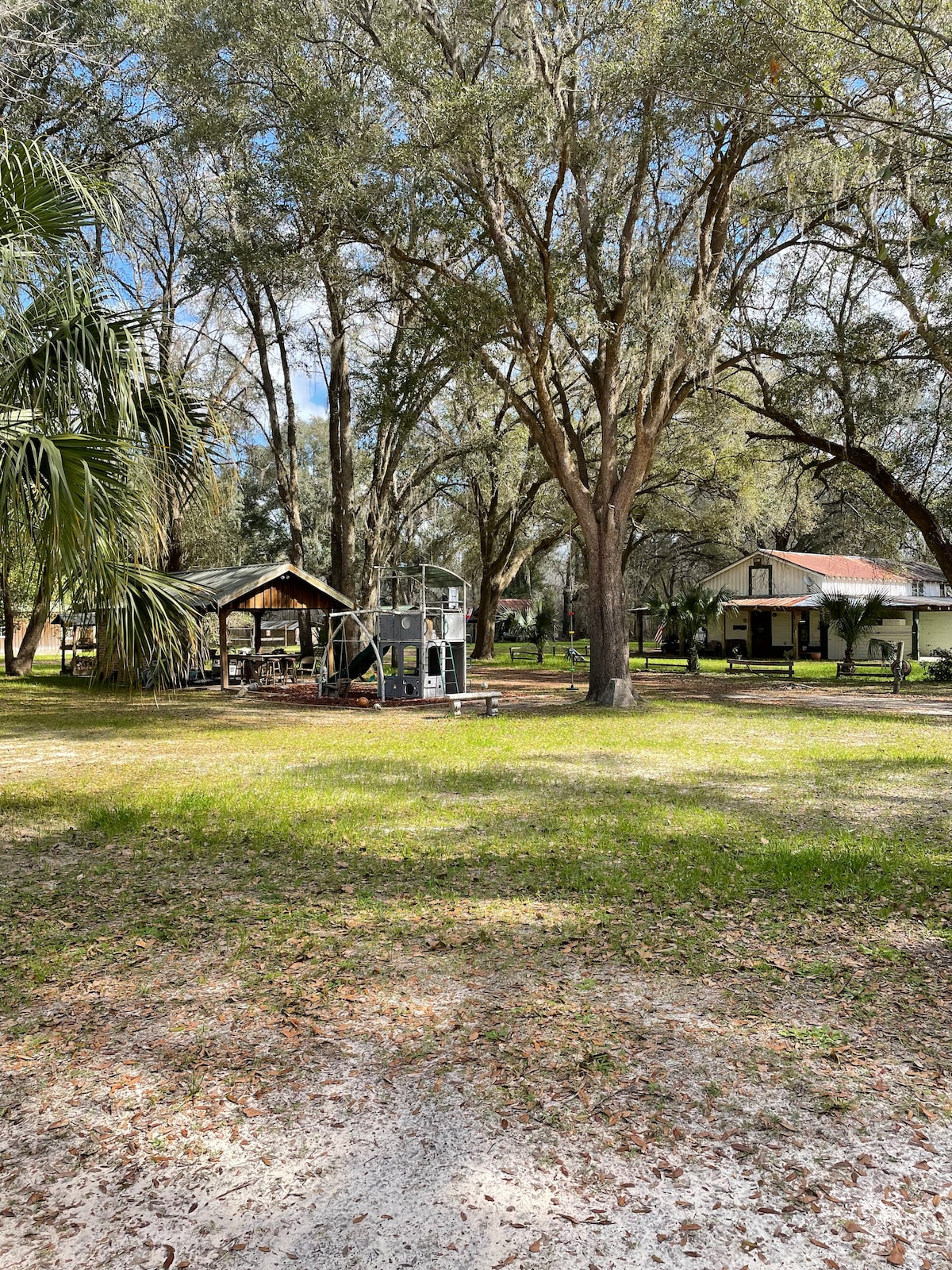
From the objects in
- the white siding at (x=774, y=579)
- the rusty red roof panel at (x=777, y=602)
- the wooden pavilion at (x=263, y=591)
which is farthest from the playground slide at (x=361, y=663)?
the white siding at (x=774, y=579)

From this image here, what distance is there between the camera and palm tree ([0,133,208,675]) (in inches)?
227

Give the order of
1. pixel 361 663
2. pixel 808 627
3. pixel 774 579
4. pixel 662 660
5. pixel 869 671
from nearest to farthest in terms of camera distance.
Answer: pixel 361 663, pixel 869 671, pixel 774 579, pixel 808 627, pixel 662 660

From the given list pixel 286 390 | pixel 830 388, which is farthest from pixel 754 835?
pixel 286 390

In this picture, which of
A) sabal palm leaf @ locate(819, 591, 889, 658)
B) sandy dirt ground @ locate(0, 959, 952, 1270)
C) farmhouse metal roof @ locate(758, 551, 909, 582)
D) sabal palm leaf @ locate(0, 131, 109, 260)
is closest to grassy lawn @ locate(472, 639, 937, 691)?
sabal palm leaf @ locate(819, 591, 889, 658)

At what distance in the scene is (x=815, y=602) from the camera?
109ft

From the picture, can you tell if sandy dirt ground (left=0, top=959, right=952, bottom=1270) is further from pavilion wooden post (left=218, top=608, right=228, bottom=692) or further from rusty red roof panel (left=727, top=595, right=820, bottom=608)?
rusty red roof panel (left=727, top=595, right=820, bottom=608)

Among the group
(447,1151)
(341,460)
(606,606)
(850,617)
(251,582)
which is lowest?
(447,1151)

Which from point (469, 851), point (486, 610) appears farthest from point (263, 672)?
point (469, 851)

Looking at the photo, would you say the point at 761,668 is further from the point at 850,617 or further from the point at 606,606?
the point at 606,606

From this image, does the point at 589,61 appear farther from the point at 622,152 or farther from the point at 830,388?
the point at 830,388

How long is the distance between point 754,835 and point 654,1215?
482 cm

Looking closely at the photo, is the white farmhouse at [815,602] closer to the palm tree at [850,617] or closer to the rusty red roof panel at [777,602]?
the rusty red roof panel at [777,602]

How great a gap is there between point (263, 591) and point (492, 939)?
19484 millimetres

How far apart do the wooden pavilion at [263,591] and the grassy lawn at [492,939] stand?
11693 mm
